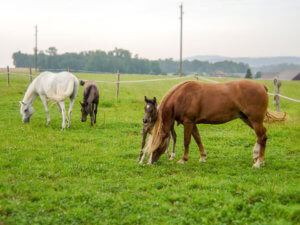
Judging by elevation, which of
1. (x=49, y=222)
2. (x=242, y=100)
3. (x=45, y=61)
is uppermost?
(x=45, y=61)

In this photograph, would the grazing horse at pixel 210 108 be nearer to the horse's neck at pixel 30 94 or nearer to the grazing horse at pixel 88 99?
the grazing horse at pixel 88 99

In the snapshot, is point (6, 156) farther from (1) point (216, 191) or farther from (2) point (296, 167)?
(2) point (296, 167)

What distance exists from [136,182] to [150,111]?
164 cm

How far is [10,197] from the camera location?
14.8 feet

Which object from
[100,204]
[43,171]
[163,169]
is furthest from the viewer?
[163,169]

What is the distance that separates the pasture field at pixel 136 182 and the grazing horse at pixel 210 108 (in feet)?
1.69

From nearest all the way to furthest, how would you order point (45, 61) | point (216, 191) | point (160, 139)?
point (216, 191)
point (160, 139)
point (45, 61)

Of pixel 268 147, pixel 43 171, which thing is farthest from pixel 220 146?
pixel 43 171

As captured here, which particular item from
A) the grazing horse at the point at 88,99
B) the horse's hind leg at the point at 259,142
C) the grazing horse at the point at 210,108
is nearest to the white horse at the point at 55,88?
the grazing horse at the point at 88,99

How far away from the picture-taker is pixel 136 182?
530 centimetres

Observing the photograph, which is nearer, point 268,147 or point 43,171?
point 43,171

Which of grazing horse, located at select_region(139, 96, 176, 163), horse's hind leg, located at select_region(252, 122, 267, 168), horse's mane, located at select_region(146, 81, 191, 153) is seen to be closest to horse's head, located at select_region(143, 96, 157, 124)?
grazing horse, located at select_region(139, 96, 176, 163)

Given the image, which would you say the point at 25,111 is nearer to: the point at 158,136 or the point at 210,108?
the point at 158,136

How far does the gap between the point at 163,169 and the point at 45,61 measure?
7558 centimetres
